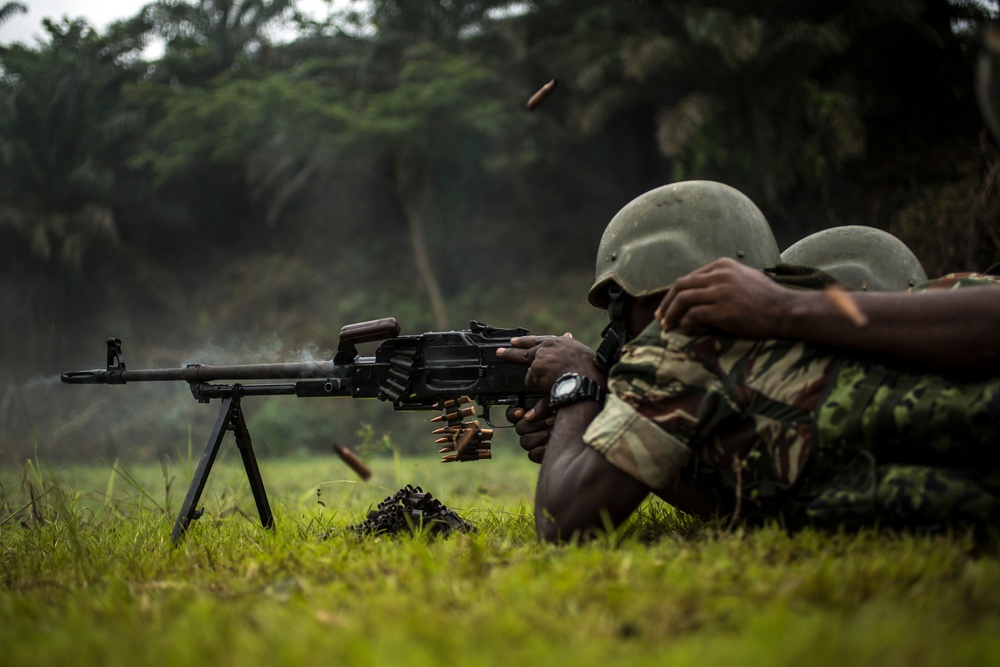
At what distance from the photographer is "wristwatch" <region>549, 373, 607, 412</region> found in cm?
314

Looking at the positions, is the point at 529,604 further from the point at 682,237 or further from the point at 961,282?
the point at 961,282

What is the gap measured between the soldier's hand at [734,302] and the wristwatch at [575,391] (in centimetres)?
57

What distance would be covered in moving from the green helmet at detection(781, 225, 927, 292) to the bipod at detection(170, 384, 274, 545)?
2.72 m

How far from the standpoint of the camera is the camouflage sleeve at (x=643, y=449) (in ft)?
8.70

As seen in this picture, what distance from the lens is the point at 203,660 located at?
1810 mm

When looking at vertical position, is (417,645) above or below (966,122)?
below

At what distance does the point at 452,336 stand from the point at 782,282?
5.13 feet

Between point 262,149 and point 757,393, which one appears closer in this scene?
point 757,393

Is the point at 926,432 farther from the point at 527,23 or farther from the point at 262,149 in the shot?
the point at 262,149

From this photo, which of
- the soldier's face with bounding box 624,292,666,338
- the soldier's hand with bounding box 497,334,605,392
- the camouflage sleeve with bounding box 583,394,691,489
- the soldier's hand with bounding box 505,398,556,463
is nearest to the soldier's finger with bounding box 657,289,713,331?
the camouflage sleeve with bounding box 583,394,691,489

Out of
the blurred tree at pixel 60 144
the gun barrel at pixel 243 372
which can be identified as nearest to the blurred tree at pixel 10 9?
the blurred tree at pixel 60 144

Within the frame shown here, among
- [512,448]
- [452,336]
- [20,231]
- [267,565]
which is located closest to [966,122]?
[512,448]

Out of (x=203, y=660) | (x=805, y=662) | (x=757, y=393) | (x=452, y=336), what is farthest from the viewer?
(x=452, y=336)

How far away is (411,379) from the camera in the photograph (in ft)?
12.9
